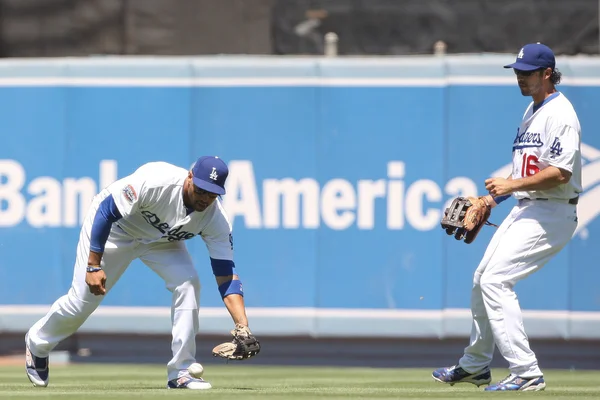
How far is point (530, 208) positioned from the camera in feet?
20.9

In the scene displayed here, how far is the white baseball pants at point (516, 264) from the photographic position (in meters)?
6.21

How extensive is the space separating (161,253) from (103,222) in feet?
1.90

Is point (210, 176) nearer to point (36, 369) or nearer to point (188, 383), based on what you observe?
point (188, 383)

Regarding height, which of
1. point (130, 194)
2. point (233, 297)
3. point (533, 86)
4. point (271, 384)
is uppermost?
point (533, 86)

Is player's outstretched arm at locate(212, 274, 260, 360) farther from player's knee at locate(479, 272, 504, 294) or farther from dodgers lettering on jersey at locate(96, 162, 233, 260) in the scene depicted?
player's knee at locate(479, 272, 504, 294)

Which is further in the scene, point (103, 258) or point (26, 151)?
point (26, 151)

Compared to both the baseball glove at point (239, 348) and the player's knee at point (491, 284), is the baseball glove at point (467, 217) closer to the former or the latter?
the player's knee at point (491, 284)

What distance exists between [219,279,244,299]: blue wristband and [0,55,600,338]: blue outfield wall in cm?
307

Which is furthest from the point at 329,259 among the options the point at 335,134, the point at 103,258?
the point at 103,258

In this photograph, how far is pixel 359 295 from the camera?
9484mm

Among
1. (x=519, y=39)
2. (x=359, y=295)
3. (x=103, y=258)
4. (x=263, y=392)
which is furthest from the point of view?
(x=519, y=39)

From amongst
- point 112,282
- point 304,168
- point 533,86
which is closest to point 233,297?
point 112,282

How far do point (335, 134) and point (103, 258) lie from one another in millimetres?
3540

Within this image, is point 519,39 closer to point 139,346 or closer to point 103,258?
point 139,346
